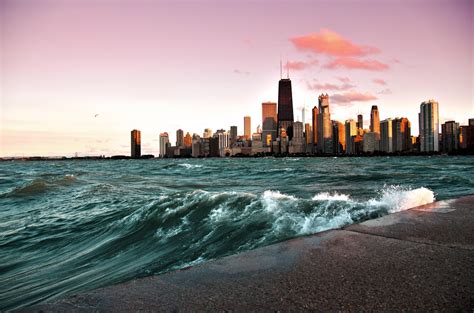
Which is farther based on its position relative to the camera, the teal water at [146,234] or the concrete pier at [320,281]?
the teal water at [146,234]

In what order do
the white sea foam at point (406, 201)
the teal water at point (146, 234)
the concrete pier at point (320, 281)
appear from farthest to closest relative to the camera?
the white sea foam at point (406, 201) → the teal water at point (146, 234) → the concrete pier at point (320, 281)

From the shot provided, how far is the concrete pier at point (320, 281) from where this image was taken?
228 cm

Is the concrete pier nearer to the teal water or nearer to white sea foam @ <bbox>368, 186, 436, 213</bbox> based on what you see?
the teal water

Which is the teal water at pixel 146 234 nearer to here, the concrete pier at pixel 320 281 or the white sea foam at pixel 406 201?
the white sea foam at pixel 406 201

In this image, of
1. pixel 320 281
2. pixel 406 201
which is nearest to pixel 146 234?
pixel 320 281

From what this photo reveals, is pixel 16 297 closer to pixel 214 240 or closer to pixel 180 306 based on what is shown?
pixel 214 240

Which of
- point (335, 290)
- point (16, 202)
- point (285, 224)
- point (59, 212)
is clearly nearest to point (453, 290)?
point (335, 290)

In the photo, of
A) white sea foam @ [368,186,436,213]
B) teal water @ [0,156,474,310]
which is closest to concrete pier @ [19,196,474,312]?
teal water @ [0,156,474,310]

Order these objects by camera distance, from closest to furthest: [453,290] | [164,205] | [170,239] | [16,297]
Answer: [453,290] → [16,297] → [170,239] → [164,205]

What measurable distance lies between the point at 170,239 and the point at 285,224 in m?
2.60

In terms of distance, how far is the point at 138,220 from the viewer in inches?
357

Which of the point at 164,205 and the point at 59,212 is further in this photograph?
the point at 59,212

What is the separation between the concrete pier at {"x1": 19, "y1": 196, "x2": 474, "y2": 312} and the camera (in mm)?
2279

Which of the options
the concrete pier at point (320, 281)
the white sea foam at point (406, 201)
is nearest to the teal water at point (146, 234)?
the white sea foam at point (406, 201)
